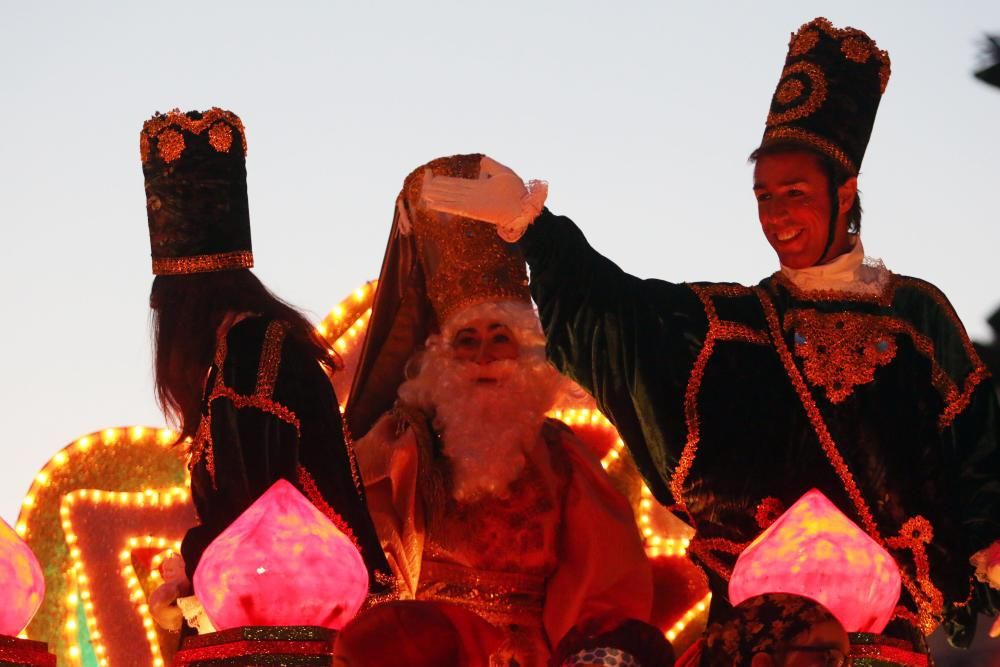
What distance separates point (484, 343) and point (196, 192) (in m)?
1.63

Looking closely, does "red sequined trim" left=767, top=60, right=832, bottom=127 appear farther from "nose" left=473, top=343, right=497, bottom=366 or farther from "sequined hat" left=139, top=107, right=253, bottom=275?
"nose" left=473, top=343, right=497, bottom=366

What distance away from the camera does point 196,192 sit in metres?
5.45

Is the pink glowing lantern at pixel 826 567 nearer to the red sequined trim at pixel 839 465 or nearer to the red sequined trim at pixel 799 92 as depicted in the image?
the red sequined trim at pixel 839 465

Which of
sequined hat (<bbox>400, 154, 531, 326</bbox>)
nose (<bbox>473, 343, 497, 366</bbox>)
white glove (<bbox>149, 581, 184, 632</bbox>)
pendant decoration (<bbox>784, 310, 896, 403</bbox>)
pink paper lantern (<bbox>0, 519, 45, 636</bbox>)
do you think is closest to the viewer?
pink paper lantern (<bbox>0, 519, 45, 636</bbox>)

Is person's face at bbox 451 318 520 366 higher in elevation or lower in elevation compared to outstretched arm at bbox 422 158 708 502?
lower

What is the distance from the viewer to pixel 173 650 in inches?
262

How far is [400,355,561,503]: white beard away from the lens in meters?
6.75

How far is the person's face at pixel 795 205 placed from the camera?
5293mm

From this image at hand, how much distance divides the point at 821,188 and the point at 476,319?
175 centimetres

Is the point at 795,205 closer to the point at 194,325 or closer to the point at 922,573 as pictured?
the point at 922,573

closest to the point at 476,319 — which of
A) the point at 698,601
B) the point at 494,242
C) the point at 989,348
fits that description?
the point at 494,242

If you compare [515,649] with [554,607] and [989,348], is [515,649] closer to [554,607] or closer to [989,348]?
[554,607]

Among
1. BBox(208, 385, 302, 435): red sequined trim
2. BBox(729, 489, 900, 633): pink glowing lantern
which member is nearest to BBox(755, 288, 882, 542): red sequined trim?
BBox(208, 385, 302, 435): red sequined trim

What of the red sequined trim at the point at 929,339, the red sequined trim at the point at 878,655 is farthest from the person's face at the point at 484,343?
the red sequined trim at the point at 878,655
